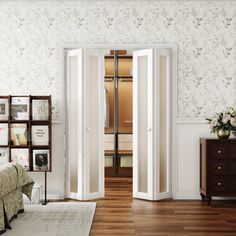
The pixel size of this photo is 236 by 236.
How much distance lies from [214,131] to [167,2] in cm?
189

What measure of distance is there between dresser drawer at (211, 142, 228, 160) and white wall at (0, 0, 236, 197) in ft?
1.59

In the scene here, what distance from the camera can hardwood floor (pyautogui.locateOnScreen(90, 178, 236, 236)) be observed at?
4.55 metres

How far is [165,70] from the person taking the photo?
6328 mm

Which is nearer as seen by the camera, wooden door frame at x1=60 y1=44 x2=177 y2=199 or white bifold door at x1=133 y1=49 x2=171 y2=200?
white bifold door at x1=133 y1=49 x2=171 y2=200

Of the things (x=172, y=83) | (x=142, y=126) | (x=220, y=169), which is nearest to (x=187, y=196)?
(x=220, y=169)

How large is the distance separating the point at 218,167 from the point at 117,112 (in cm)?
313

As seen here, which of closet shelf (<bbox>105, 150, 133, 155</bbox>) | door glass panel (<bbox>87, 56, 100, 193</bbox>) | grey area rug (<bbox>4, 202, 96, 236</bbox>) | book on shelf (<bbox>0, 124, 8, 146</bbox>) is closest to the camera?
grey area rug (<bbox>4, 202, 96, 236</bbox>)

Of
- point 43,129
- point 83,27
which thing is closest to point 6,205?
point 43,129

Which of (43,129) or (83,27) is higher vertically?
(83,27)

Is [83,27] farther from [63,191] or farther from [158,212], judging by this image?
[158,212]

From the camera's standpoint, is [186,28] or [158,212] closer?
[158,212]

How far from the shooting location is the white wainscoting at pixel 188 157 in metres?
6.35

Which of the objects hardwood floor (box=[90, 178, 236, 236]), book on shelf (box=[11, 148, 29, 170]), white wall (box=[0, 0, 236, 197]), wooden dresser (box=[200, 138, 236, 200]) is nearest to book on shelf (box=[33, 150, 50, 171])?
book on shelf (box=[11, 148, 29, 170])

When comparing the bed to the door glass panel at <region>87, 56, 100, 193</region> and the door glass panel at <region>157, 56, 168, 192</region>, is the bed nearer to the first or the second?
the door glass panel at <region>87, 56, 100, 193</region>
